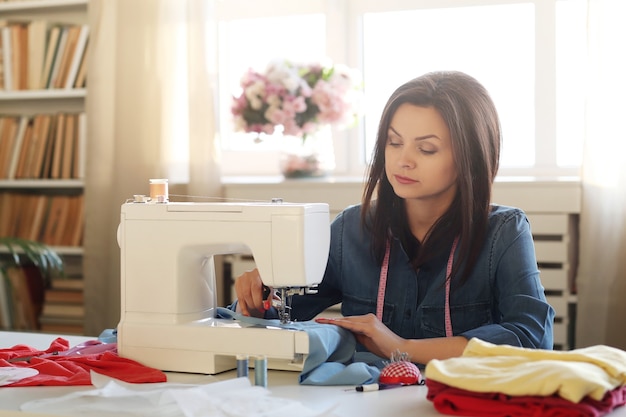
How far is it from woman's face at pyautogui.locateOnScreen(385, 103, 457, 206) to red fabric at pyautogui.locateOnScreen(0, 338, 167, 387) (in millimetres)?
622

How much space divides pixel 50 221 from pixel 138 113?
0.68m

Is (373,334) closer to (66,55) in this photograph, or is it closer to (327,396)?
(327,396)

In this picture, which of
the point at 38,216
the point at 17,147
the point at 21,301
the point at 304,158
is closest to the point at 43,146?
the point at 17,147

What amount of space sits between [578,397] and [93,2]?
311 cm

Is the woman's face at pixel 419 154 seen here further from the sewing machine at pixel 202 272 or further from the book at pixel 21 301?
the book at pixel 21 301

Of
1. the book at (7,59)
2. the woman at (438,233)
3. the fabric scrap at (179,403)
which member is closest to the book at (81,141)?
the book at (7,59)

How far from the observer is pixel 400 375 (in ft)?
4.92

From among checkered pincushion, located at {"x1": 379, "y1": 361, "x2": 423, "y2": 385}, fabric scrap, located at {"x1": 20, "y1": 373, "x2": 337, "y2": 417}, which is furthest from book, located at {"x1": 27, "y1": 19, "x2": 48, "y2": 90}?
checkered pincushion, located at {"x1": 379, "y1": 361, "x2": 423, "y2": 385}

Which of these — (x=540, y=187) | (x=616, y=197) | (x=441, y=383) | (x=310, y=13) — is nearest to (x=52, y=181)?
(x=310, y=13)

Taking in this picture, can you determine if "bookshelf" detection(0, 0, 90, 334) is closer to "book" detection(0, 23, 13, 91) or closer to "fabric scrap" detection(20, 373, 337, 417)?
"book" detection(0, 23, 13, 91)

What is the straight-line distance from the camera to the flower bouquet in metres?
3.42

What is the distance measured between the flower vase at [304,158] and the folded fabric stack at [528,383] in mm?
2172

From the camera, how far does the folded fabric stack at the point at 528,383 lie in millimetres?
1252

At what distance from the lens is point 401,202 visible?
6.56 ft
